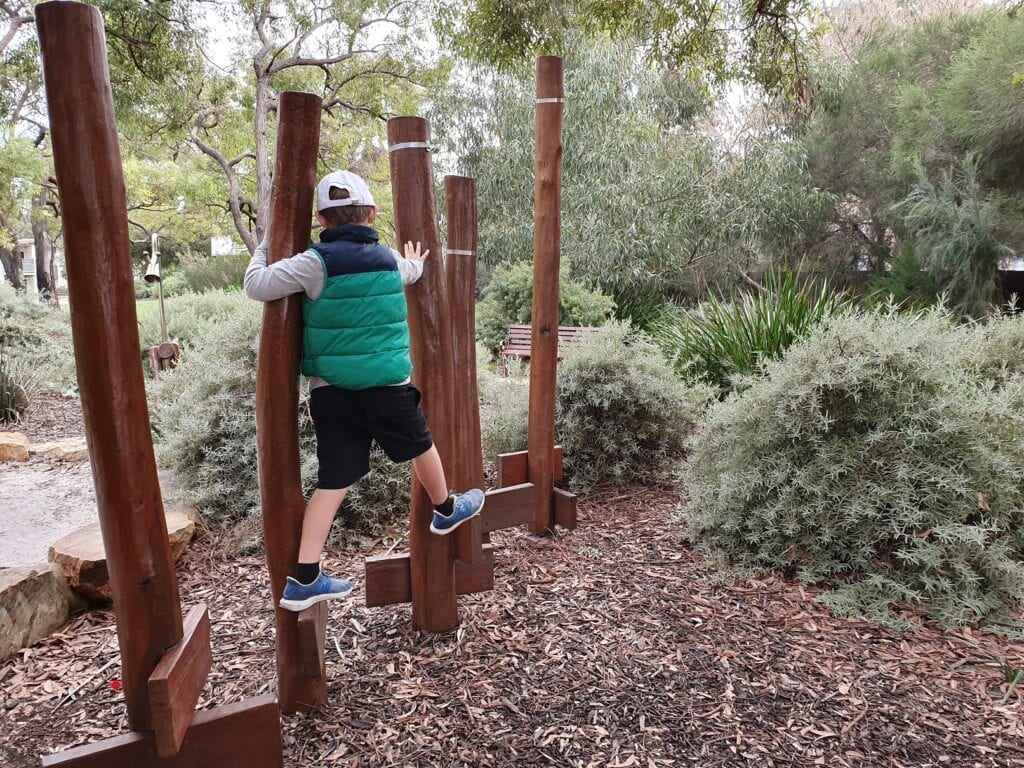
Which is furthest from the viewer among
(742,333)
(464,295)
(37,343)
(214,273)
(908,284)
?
(214,273)

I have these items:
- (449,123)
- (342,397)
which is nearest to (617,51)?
(449,123)

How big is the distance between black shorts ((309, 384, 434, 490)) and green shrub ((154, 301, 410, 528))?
171 cm

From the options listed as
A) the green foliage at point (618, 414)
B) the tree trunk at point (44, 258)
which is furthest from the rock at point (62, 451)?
the tree trunk at point (44, 258)

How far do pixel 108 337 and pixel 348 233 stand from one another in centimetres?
84

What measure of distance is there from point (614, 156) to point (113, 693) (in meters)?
12.2

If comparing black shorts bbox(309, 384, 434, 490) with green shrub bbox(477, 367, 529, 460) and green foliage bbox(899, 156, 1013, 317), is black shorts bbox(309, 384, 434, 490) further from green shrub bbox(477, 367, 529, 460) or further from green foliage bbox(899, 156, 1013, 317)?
green foliage bbox(899, 156, 1013, 317)

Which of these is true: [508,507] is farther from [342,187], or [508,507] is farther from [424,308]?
[342,187]

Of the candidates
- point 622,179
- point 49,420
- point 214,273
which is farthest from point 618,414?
point 214,273

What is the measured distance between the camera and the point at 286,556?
7.55 ft

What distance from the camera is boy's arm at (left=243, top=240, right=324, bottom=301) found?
6.87ft

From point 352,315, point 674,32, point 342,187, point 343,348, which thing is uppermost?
point 674,32

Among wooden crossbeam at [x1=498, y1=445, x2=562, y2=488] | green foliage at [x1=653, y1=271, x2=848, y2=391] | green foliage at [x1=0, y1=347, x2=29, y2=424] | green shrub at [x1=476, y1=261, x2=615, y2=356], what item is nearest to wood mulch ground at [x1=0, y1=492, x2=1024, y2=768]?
wooden crossbeam at [x1=498, y1=445, x2=562, y2=488]

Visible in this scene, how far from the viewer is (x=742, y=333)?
5477mm

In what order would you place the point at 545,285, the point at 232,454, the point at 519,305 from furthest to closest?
the point at 519,305 < the point at 232,454 < the point at 545,285
